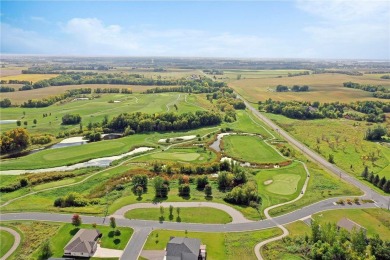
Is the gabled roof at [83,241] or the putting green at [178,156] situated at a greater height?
the putting green at [178,156]

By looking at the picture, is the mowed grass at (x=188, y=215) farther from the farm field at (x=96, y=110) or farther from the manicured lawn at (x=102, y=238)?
the farm field at (x=96, y=110)

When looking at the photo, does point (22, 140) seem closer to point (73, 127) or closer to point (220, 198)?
point (73, 127)

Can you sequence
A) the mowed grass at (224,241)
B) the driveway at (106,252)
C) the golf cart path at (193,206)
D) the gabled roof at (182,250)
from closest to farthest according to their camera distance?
1. the gabled roof at (182,250)
2. the driveway at (106,252)
3. the mowed grass at (224,241)
4. the golf cart path at (193,206)

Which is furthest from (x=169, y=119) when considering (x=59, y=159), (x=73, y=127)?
(x=59, y=159)

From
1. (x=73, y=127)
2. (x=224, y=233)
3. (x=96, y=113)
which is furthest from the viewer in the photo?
(x=96, y=113)

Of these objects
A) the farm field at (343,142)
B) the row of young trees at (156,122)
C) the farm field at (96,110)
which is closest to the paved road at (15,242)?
the farm field at (96,110)

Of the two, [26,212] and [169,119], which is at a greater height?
[169,119]

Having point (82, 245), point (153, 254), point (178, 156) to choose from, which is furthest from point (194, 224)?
point (178, 156)
